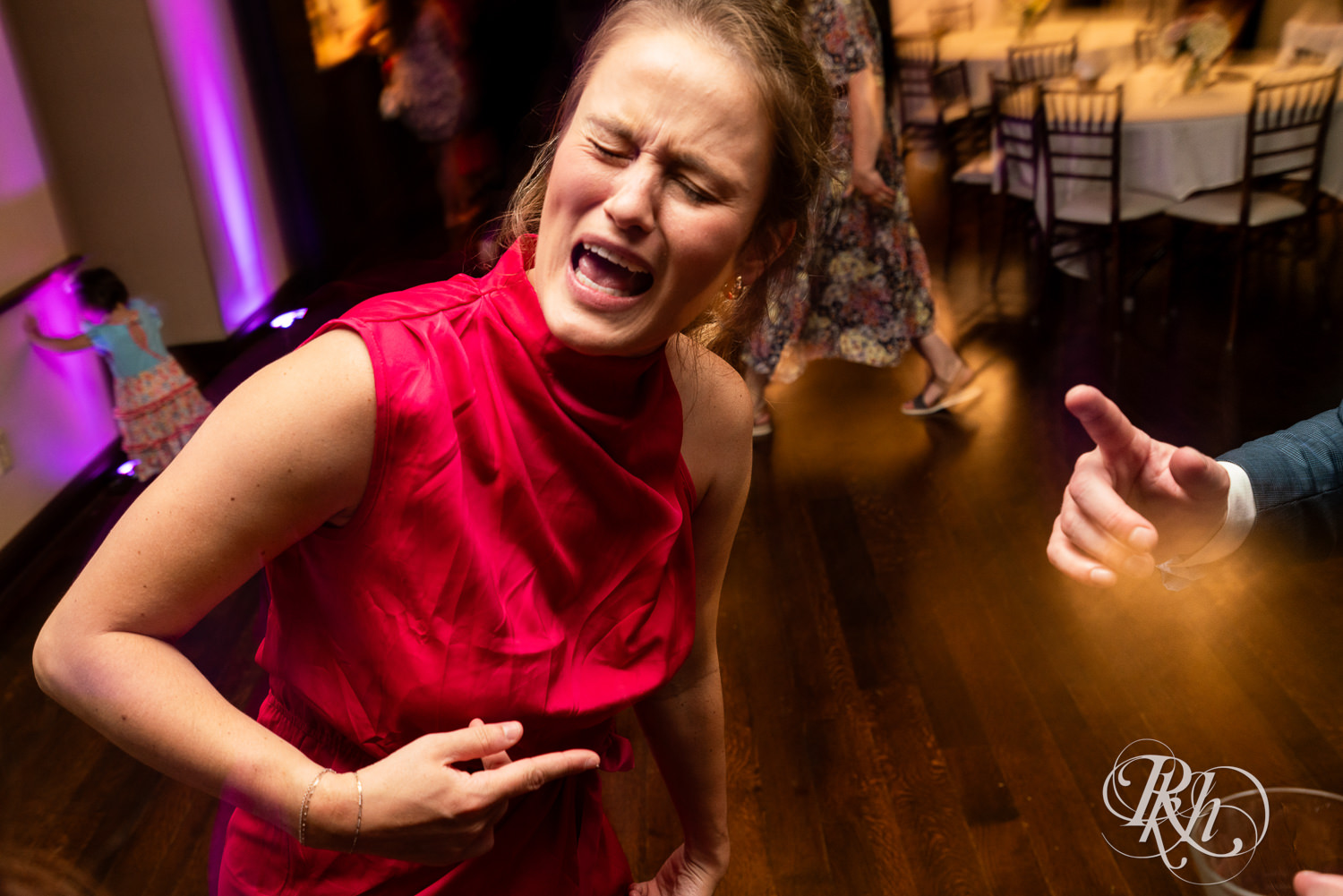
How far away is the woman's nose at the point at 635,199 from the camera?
743 mm

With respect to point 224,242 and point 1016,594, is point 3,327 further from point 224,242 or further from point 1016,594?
point 1016,594

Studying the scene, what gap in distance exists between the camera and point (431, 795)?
2.29 ft

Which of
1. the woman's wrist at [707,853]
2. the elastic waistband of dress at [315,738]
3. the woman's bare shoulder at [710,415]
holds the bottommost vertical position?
the woman's wrist at [707,853]

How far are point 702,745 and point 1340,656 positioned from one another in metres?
A: 1.01

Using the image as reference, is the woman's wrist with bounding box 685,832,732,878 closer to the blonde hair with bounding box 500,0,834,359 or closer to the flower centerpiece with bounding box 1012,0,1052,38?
the blonde hair with bounding box 500,0,834,359

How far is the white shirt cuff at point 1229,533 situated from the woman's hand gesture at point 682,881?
612mm

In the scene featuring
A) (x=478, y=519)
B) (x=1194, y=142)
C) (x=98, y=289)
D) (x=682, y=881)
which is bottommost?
(x=682, y=881)

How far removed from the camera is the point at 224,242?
2.49 metres

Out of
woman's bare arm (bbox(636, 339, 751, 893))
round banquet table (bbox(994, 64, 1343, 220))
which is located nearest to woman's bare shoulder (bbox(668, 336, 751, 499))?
woman's bare arm (bbox(636, 339, 751, 893))

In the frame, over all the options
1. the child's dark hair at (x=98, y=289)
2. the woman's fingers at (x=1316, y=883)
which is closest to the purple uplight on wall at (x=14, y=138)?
the child's dark hair at (x=98, y=289)

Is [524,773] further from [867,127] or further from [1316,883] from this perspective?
[867,127]

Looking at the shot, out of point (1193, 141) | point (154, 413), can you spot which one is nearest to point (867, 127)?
point (1193, 141)

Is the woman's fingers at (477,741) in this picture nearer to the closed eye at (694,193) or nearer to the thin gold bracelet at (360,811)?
the thin gold bracelet at (360,811)

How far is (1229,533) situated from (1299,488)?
94 millimetres
